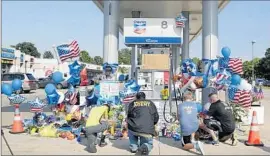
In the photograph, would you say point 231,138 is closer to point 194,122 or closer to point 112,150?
point 194,122

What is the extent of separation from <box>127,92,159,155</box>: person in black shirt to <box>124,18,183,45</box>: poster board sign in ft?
15.8

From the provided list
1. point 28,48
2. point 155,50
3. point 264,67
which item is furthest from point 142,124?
point 28,48

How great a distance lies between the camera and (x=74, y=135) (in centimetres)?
907

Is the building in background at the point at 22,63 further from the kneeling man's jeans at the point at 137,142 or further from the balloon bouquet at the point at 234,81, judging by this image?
the kneeling man's jeans at the point at 137,142

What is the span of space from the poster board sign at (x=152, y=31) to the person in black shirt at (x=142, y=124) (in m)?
4.82

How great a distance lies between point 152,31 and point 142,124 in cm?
551

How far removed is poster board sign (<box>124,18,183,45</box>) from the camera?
12023 millimetres

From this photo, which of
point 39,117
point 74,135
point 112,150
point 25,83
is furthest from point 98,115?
point 25,83

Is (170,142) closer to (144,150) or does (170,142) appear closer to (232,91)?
(144,150)

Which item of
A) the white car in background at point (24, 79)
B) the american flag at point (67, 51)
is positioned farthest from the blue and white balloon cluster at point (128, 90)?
the white car in background at point (24, 79)

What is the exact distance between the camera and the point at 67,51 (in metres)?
9.94

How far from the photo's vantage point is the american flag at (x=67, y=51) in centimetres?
991

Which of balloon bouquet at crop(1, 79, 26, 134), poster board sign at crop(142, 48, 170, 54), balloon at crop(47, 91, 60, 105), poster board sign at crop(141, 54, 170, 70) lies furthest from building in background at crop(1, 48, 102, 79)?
balloon at crop(47, 91, 60, 105)

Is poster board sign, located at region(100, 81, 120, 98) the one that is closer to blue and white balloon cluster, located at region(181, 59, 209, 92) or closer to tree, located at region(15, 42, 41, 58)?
blue and white balloon cluster, located at region(181, 59, 209, 92)
